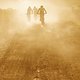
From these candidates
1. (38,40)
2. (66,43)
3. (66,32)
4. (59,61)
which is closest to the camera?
(59,61)

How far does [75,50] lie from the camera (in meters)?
14.9

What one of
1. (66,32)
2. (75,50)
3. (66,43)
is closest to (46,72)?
(75,50)

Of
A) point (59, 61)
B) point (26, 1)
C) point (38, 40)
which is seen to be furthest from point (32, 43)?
point (26, 1)

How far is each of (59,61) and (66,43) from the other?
4.06 m

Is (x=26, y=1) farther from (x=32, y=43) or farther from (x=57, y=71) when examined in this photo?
(x=57, y=71)

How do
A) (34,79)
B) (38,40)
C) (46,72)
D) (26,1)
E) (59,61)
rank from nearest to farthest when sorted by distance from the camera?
(34,79) < (46,72) < (59,61) < (38,40) < (26,1)

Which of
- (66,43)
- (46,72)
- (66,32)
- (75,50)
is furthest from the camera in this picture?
(66,32)

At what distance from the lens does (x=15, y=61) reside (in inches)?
513

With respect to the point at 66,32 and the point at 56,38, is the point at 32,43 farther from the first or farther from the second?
the point at 66,32

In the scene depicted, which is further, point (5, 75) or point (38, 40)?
point (38, 40)

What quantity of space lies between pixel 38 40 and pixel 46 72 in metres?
6.72

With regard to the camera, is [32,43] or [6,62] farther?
[32,43]

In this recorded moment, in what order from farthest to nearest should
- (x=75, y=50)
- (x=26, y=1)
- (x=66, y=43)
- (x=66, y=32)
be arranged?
1. (x=26, y=1)
2. (x=66, y=32)
3. (x=66, y=43)
4. (x=75, y=50)

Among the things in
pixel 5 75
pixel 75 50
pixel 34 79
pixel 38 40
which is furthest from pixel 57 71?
pixel 38 40
